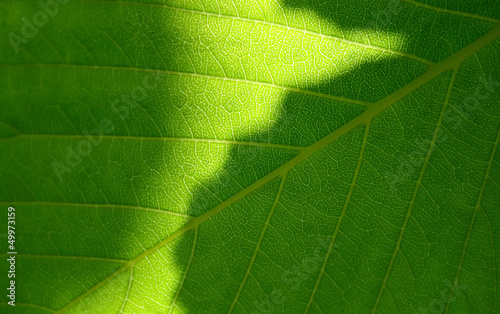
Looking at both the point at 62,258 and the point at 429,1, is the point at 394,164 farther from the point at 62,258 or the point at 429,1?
the point at 62,258

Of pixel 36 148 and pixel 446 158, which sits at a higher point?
pixel 36 148

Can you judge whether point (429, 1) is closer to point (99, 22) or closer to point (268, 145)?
point (268, 145)

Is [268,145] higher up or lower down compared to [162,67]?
lower down

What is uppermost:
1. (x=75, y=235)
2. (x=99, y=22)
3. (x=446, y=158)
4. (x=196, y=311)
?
(x=99, y=22)

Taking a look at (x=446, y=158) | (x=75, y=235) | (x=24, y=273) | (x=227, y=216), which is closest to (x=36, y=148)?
(x=75, y=235)

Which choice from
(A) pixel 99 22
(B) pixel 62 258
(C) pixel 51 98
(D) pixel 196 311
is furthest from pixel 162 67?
(D) pixel 196 311

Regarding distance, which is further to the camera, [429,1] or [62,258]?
[62,258]
